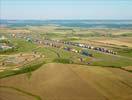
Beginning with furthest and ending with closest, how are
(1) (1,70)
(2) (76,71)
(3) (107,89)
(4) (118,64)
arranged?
(4) (118,64) → (1) (1,70) → (2) (76,71) → (3) (107,89)

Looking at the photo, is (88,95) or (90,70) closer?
(88,95)

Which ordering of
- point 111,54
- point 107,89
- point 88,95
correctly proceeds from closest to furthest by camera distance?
point 88,95 → point 107,89 → point 111,54

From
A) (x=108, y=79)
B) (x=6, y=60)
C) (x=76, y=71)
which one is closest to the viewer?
(x=108, y=79)

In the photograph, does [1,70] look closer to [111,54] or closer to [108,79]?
[108,79]

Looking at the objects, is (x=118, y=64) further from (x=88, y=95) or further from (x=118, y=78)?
(x=88, y=95)

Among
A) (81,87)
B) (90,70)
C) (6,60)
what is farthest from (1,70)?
(81,87)

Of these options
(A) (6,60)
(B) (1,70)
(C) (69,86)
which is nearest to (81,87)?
(C) (69,86)
